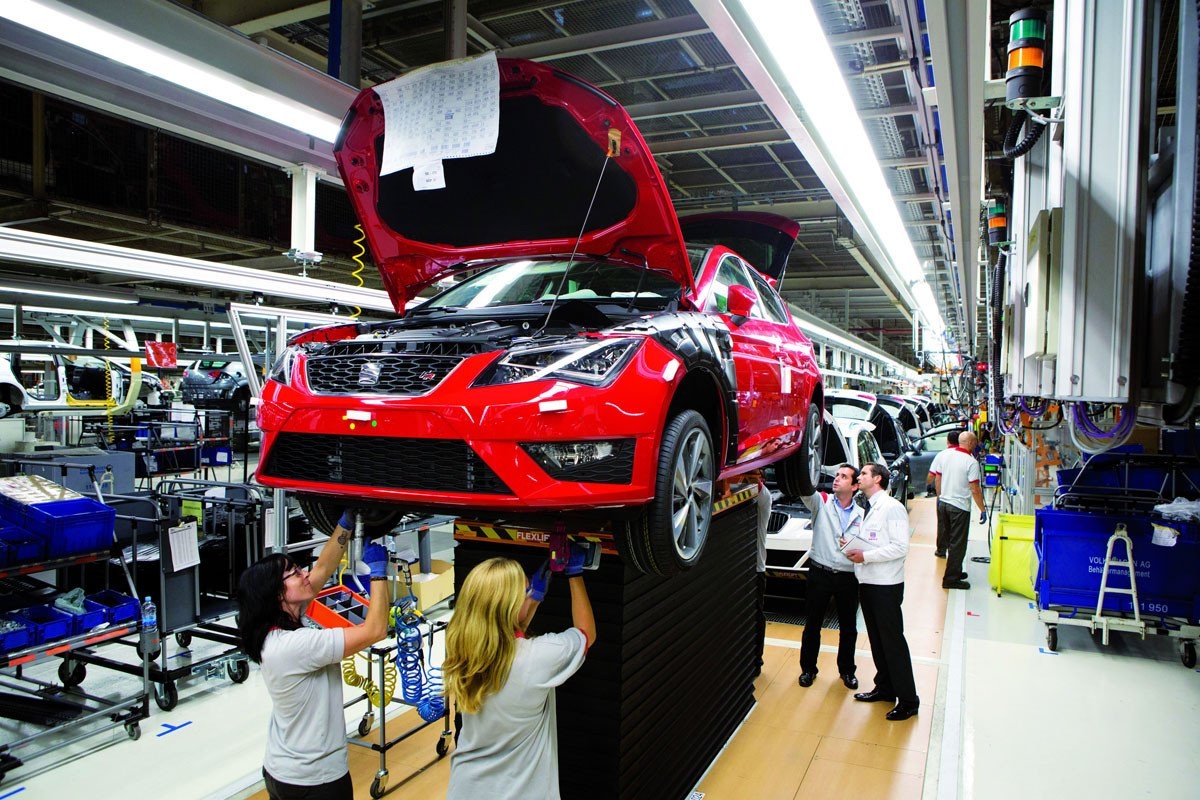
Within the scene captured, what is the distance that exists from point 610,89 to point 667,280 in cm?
353

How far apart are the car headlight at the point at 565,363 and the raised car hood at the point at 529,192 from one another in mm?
608

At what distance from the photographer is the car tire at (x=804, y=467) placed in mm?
4387

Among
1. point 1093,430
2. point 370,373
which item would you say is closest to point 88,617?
point 370,373

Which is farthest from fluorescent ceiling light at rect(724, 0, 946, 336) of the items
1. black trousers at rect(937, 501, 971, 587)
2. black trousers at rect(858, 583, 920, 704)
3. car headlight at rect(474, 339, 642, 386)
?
black trousers at rect(937, 501, 971, 587)

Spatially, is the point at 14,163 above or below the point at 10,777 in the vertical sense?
above

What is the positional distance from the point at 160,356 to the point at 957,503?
7987mm

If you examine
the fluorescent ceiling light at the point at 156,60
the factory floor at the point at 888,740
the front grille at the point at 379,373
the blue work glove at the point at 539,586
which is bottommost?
the factory floor at the point at 888,740

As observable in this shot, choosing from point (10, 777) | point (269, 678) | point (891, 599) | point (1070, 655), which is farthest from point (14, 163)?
point (1070, 655)

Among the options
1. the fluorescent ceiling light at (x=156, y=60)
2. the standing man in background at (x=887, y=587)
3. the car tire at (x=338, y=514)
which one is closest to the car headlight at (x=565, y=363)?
the car tire at (x=338, y=514)

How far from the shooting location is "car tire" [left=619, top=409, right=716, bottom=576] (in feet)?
7.85

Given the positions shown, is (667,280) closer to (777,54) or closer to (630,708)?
(777,54)

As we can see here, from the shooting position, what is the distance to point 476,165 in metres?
2.79

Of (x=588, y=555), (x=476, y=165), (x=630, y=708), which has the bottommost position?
(x=630, y=708)

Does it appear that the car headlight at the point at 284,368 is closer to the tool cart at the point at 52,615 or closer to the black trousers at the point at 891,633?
the tool cart at the point at 52,615
